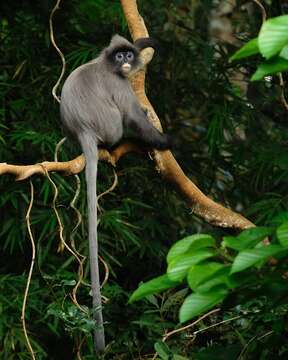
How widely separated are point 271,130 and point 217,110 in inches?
32.0

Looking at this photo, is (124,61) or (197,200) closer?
(197,200)

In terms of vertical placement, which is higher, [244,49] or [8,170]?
[244,49]

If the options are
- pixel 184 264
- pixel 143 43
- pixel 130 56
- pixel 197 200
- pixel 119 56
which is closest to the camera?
pixel 184 264

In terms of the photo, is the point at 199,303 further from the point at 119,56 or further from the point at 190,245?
the point at 119,56

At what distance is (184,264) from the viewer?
3.85ft

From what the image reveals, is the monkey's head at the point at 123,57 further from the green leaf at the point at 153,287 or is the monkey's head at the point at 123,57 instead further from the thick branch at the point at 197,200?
the green leaf at the point at 153,287

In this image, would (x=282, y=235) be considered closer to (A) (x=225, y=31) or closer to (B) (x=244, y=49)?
(B) (x=244, y=49)

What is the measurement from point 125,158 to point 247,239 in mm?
3251

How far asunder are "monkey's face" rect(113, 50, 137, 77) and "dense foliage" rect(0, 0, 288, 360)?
0.45 metres

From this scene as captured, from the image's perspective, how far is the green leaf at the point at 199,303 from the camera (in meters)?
1.13

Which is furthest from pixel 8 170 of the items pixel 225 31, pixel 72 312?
pixel 225 31

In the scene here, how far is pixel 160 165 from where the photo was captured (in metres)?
2.77

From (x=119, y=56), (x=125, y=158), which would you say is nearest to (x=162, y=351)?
(x=119, y=56)

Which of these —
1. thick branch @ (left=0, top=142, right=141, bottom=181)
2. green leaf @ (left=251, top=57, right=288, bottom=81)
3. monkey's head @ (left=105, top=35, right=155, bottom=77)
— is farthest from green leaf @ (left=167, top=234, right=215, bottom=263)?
monkey's head @ (left=105, top=35, right=155, bottom=77)
